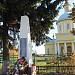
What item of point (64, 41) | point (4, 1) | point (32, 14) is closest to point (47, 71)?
point (32, 14)

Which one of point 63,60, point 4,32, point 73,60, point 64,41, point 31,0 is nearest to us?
point 31,0

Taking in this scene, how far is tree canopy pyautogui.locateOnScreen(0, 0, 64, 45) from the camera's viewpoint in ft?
50.2

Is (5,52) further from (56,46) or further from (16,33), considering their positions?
(56,46)

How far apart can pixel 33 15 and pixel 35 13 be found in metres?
0.22

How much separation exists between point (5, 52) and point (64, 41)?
3390 cm

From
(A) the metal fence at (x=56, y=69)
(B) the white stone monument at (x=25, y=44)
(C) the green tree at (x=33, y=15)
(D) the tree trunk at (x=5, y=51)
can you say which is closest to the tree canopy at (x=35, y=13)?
(C) the green tree at (x=33, y=15)

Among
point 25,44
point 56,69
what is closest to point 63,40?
point 56,69

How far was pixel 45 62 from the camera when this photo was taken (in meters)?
22.4

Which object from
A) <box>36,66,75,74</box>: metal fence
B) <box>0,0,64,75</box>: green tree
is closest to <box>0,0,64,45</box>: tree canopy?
<box>0,0,64,75</box>: green tree

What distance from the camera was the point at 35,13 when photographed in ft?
53.2

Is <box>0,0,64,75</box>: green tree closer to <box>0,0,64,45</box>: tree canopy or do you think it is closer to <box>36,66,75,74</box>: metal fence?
<box>0,0,64,45</box>: tree canopy

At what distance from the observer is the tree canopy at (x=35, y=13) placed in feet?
50.2

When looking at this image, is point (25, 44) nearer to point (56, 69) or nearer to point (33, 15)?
point (33, 15)

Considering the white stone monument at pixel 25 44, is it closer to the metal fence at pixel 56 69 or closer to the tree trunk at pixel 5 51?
the tree trunk at pixel 5 51
